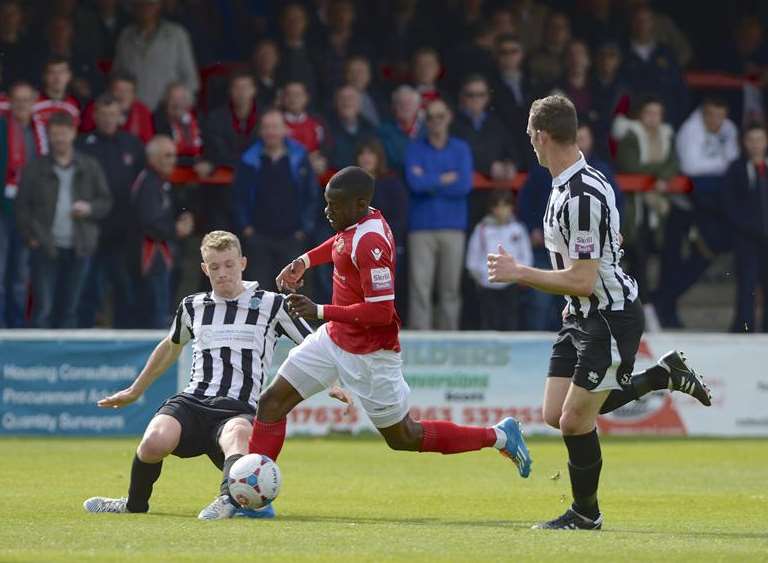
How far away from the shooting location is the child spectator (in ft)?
54.1

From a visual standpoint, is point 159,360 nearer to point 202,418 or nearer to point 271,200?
point 202,418

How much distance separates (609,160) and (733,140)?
1525mm

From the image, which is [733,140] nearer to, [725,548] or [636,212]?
[636,212]

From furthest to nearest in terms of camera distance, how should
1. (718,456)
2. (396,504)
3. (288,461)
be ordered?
(718,456)
(288,461)
(396,504)

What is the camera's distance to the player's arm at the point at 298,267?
8773mm

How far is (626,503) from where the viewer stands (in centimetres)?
1008

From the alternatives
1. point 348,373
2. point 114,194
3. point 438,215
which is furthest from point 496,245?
point 348,373

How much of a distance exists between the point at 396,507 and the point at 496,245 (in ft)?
23.0

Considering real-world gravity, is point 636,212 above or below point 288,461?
above

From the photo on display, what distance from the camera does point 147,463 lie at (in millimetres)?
8781

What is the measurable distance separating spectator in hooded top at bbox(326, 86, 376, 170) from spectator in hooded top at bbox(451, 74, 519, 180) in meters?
1.02

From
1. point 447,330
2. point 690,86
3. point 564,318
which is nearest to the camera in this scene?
point 564,318

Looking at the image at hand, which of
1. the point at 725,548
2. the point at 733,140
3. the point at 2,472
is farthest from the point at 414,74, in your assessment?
the point at 725,548

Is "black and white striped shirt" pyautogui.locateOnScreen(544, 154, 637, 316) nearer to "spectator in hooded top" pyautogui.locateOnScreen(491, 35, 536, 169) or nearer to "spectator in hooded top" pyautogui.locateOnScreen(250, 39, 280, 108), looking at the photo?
"spectator in hooded top" pyautogui.locateOnScreen(250, 39, 280, 108)
